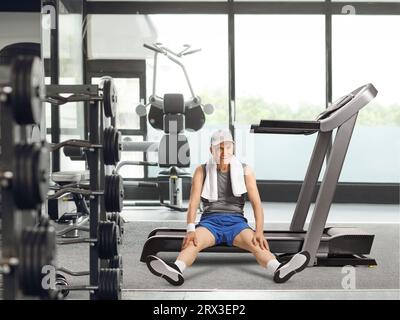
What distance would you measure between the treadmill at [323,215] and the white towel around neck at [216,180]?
0.79 ft

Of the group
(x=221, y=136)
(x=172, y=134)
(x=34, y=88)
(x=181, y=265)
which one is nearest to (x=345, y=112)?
(x=221, y=136)

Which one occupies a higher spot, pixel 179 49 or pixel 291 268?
pixel 179 49

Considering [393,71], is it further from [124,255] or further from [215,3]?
[124,255]

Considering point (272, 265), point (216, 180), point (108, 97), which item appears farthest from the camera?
point (216, 180)

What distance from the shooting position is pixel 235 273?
2.91 metres

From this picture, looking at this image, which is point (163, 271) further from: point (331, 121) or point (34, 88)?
point (34, 88)

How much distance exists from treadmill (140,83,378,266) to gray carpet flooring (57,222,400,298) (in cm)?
11

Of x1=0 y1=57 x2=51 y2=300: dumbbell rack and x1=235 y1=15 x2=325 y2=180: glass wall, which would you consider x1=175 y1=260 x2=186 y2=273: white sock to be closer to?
x1=0 y1=57 x2=51 y2=300: dumbbell rack

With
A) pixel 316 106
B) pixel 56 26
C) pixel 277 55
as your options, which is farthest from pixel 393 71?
pixel 56 26

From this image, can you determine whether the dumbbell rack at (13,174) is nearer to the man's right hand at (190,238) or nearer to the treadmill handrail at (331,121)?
the man's right hand at (190,238)

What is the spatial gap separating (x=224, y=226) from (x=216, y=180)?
258 millimetres

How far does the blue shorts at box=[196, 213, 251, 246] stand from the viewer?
115 inches

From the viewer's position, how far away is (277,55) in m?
5.97

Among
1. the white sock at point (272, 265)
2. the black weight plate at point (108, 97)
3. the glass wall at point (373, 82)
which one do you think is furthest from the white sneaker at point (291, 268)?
the glass wall at point (373, 82)
